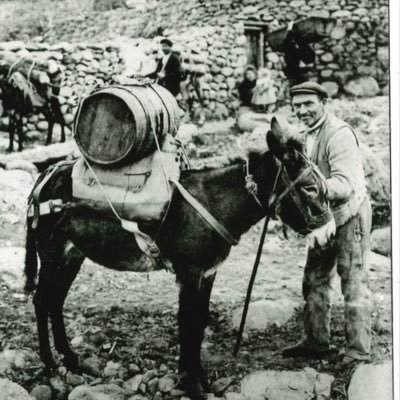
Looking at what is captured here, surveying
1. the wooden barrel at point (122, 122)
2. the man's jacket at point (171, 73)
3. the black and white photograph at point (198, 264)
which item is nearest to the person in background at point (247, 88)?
the man's jacket at point (171, 73)

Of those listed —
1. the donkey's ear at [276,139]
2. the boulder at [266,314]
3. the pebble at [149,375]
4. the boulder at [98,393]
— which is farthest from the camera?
the boulder at [266,314]

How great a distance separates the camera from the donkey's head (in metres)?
3.11

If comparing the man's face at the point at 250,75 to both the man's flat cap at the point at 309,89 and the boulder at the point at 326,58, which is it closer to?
the boulder at the point at 326,58

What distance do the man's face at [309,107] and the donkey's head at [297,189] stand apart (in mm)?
568

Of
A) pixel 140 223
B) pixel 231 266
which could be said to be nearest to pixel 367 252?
pixel 231 266

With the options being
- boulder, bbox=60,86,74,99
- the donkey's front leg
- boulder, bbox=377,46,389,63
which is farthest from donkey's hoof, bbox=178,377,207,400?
boulder, bbox=377,46,389,63

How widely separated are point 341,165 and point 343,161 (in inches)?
1.1

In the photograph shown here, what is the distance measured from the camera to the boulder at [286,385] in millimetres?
3363

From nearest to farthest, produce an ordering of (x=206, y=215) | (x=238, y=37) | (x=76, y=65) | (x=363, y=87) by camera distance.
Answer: (x=206, y=215)
(x=76, y=65)
(x=363, y=87)
(x=238, y=37)

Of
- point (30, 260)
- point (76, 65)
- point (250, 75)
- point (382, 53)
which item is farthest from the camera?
point (250, 75)

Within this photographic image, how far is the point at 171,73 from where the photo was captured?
7914 mm

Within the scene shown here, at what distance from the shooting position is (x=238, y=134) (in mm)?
8023

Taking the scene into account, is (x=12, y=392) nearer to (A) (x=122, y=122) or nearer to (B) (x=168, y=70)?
(A) (x=122, y=122)

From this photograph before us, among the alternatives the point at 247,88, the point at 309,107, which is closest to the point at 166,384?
the point at 309,107
